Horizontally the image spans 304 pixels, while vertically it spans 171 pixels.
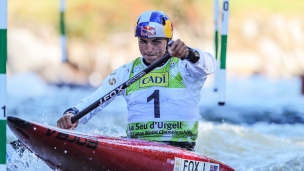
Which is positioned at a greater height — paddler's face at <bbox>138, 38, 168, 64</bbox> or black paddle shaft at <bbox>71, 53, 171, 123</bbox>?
paddler's face at <bbox>138, 38, 168, 64</bbox>

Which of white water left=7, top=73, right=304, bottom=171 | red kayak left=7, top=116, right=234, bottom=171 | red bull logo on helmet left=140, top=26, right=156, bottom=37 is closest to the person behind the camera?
red kayak left=7, top=116, right=234, bottom=171

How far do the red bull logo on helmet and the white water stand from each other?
115 centimetres

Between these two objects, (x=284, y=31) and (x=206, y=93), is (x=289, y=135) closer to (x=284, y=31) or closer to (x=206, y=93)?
(x=206, y=93)

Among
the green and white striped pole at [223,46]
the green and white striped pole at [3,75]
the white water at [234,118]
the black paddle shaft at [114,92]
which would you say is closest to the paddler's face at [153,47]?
the black paddle shaft at [114,92]

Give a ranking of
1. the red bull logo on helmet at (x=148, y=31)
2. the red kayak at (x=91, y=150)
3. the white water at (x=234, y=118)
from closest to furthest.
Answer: the red kayak at (x=91, y=150), the red bull logo on helmet at (x=148, y=31), the white water at (x=234, y=118)

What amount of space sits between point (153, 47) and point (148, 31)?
0.39 feet

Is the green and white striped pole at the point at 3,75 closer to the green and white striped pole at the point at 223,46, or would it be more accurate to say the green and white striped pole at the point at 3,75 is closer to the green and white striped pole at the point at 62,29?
the green and white striped pole at the point at 223,46

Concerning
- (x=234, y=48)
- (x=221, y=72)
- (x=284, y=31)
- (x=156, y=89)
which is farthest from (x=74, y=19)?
(x=156, y=89)

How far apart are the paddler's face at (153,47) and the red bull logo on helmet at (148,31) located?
4 cm

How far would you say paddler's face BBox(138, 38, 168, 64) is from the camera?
5.69 m

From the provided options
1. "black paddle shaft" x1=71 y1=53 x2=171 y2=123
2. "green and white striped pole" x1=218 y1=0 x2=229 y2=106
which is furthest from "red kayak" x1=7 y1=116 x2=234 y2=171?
"green and white striped pole" x1=218 y1=0 x2=229 y2=106

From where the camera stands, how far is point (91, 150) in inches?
193

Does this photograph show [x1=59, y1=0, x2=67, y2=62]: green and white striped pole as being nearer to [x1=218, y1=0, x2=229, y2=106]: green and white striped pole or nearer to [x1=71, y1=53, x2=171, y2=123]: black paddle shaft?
[x1=218, y1=0, x2=229, y2=106]: green and white striped pole

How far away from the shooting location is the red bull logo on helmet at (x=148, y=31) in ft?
18.6
